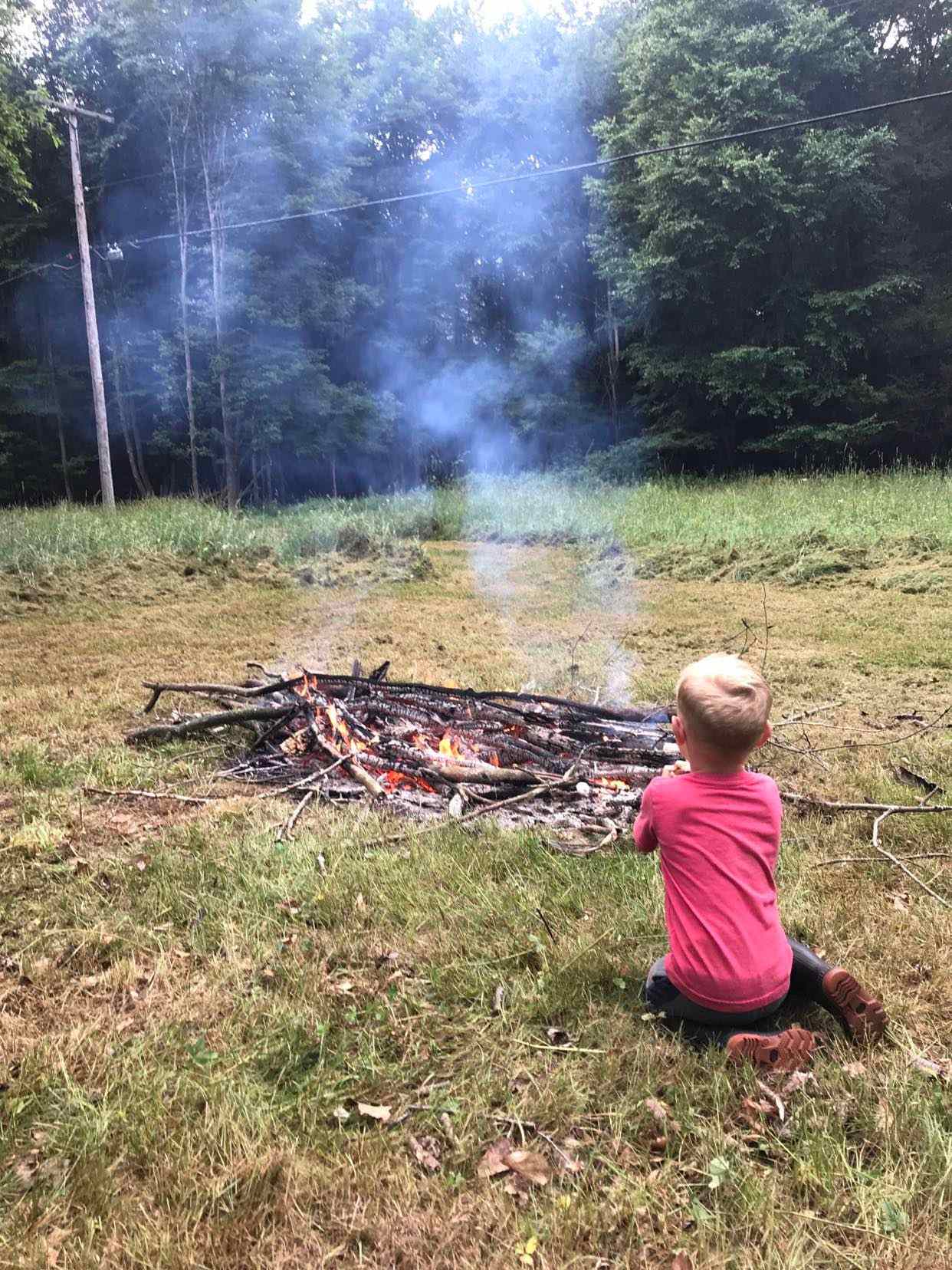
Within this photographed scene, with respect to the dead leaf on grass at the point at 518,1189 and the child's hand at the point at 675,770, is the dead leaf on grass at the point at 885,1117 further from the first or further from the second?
the child's hand at the point at 675,770

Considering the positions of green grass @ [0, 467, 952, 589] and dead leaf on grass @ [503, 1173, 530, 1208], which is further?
green grass @ [0, 467, 952, 589]

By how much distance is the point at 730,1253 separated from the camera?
1.40m

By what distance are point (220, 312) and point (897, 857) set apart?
68.9ft

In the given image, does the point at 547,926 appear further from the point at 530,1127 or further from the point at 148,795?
the point at 148,795

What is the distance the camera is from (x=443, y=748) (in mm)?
3635

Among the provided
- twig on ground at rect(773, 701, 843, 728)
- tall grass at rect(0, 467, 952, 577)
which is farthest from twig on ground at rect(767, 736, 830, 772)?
tall grass at rect(0, 467, 952, 577)

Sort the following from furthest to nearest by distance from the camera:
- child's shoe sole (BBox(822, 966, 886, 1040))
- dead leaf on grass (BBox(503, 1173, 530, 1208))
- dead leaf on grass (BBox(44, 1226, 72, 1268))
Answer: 1. child's shoe sole (BBox(822, 966, 886, 1040))
2. dead leaf on grass (BBox(503, 1173, 530, 1208))
3. dead leaf on grass (BBox(44, 1226, 72, 1268))

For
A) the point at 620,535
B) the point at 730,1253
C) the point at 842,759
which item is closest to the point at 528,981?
the point at 730,1253

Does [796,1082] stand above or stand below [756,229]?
below

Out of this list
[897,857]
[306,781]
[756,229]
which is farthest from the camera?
[756,229]

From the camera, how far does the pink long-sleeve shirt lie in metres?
1.79

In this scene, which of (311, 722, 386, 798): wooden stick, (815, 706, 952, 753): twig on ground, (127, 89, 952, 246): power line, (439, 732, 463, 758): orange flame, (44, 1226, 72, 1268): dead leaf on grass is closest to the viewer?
(44, 1226, 72, 1268): dead leaf on grass

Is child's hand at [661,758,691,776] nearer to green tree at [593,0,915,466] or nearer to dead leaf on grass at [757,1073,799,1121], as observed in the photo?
dead leaf on grass at [757,1073,799,1121]

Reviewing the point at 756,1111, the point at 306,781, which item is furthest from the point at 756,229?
the point at 756,1111
